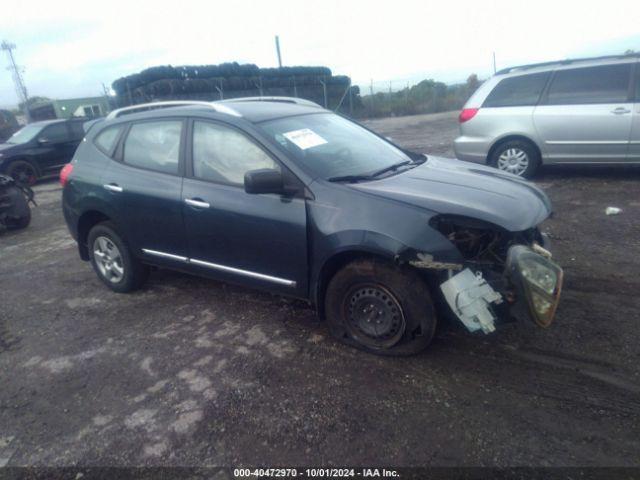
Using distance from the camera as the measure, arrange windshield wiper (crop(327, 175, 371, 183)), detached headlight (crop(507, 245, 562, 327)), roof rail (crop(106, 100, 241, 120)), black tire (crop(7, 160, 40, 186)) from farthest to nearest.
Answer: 1. black tire (crop(7, 160, 40, 186))
2. roof rail (crop(106, 100, 241, 120))
3. windshield wiper (crop(327, 175, 371, 183))
4. detached headlight (crop(507, 245, 562, 327))

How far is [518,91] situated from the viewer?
7.53 metres

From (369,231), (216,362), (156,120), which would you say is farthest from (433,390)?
(156,120)

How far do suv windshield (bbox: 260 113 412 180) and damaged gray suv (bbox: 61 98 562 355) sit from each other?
2 centimetres

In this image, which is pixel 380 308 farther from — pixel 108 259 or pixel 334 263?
pixel 108 259

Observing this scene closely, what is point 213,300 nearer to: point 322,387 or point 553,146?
point 322,387

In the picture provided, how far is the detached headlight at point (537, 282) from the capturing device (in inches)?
111

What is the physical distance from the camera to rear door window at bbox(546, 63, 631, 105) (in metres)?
6.84

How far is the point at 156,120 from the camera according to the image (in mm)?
4242

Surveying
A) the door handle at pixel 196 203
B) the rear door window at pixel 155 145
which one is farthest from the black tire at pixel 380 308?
the rear door window at pixel 155 145

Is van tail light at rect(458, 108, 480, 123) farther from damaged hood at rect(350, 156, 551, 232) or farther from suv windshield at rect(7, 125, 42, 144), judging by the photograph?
suv windshield at rect(7, 125, 42, 144)

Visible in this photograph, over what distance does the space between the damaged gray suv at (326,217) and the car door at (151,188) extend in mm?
13

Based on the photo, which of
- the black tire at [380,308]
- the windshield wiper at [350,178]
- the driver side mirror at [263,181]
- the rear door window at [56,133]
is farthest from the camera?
the rear door window at [56,133]

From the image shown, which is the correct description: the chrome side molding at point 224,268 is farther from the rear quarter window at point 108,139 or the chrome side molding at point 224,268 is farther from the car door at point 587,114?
the car door at point 587,114

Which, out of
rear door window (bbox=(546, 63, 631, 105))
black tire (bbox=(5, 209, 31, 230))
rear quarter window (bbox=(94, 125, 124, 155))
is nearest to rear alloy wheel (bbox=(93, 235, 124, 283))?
rear quarter window (bbox=(94, 125, 124, 155))
